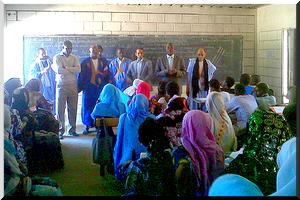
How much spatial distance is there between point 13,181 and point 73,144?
22.7 inches

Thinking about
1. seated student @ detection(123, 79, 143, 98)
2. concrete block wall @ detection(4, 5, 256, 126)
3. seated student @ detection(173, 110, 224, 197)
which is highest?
concrete block wall @ detection(4, 5, 256, 126)

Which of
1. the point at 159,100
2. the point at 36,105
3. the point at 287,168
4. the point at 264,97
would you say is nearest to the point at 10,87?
the point at 36,105

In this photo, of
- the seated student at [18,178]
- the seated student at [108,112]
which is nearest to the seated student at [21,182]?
the seated student at [18,178]

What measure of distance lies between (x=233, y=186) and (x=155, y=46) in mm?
1346

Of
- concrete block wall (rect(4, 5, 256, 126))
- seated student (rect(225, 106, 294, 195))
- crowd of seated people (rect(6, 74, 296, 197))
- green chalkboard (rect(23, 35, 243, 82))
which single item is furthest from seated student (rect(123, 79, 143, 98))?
seated student (rect(225, 106, 294, 195))

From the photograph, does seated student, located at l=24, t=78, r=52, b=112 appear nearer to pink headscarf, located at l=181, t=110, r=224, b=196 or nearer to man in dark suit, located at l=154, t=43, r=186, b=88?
man in dark suit, located at l=154, t=43, r=186, b=88

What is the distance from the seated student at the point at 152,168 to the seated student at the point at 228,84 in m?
0.64

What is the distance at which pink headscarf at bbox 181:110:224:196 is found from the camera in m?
3.78

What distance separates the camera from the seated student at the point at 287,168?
3.77 m

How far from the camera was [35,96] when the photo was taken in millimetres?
3777

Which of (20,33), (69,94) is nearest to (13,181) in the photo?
(69,94)

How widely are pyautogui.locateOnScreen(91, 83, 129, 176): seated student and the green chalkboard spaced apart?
30 cm

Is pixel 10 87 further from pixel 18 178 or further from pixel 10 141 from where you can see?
pixel 18 178

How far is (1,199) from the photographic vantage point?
3732 millimetres
